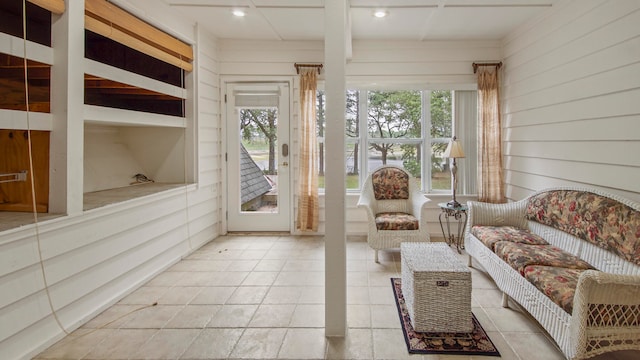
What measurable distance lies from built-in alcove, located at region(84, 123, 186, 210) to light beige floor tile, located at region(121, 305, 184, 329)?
1052mm

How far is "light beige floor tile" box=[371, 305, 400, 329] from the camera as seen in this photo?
2350 millimetres

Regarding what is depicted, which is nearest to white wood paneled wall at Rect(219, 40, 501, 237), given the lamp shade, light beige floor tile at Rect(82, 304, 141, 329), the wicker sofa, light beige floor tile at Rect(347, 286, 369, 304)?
the lamp shade

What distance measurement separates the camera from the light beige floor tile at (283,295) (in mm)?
2730

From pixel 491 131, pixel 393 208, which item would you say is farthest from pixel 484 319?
pixel 491 131

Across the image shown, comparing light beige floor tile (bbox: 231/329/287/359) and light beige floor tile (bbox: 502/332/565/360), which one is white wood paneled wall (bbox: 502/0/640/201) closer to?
light beige floor tile (bbox: 502/332/565/360)

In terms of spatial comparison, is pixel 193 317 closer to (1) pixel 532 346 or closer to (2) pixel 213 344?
(2) pixel 213 344

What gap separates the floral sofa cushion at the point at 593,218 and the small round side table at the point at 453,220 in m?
0.91

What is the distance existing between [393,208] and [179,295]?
8.29 feet

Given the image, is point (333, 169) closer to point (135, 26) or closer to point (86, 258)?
point (86, 258)

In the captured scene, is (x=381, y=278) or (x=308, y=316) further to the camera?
(x=381, y=278)

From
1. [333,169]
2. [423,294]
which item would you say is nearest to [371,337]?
[423,294]

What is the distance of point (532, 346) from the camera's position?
210 cm

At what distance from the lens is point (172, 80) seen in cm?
392

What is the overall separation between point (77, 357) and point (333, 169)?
189 centimetres
